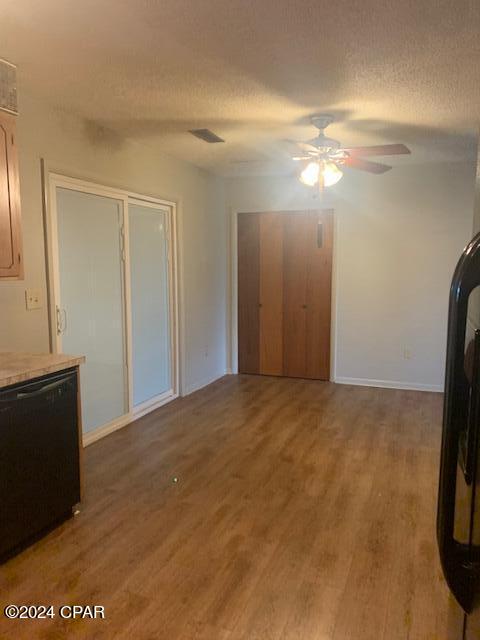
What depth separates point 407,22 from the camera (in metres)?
2.03

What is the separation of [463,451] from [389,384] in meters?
4.66

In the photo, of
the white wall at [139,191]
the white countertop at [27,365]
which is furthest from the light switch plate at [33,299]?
the white countertop at [27,365]

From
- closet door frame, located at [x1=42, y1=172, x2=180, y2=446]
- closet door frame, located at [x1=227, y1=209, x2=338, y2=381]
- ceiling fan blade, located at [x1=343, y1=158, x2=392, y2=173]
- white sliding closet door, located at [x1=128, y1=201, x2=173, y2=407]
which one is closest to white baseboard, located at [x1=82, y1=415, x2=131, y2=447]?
closet door frame, located at [x1=42, y1=172, x2=180, y2=446]

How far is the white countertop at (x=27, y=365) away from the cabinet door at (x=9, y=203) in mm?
452

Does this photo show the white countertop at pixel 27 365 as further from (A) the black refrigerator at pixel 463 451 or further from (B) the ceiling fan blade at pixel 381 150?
(B) the ceiling fan blade at pixel 381 150

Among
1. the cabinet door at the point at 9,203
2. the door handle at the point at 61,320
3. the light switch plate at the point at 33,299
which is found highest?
the cabinet door at the point at 9,203

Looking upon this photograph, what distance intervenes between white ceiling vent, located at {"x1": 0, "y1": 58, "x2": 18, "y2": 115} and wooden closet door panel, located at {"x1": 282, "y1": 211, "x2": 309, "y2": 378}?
11.5 feet

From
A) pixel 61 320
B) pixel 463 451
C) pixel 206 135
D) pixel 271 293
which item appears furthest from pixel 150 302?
pixel 463 451

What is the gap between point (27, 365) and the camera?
240 centimetres

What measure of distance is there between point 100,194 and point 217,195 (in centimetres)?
213

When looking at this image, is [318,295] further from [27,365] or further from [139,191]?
[27,365]

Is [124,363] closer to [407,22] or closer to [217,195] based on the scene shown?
[217,195]

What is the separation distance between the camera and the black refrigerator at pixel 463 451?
0.83 meters

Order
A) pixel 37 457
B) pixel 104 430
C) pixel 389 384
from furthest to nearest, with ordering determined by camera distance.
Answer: pixel 389 384, pixel 104 430, pixel 37 457
